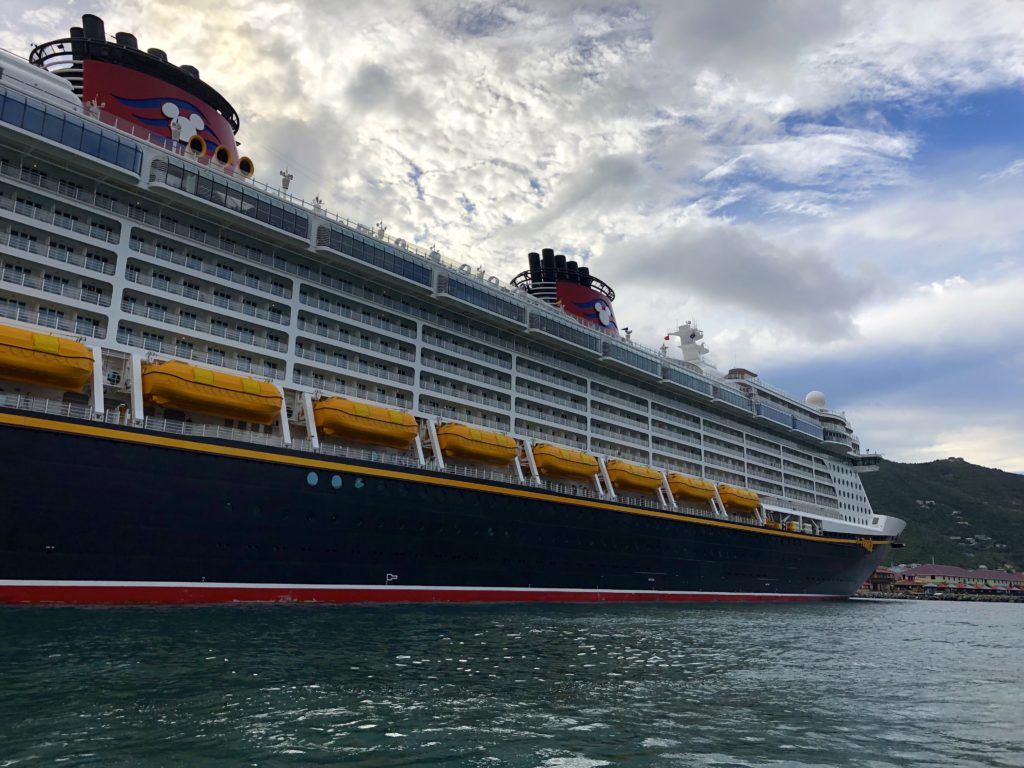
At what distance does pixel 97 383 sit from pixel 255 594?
8.84 metres

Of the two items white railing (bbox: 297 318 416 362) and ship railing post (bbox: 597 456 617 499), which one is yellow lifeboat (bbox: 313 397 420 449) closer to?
white railing (bbox: 297 318 416 362)

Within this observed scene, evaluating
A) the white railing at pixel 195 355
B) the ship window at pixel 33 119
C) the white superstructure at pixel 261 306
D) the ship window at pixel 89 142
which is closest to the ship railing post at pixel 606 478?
the white superstructure at pixel 261 306

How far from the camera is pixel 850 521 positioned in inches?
2574

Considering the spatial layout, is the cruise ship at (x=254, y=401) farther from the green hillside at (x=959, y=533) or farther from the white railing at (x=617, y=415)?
the green hillside at (x=959, y=533)

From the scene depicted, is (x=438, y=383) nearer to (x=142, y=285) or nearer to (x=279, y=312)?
(x=279, y=312)

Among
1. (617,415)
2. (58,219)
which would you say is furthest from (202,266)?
(617,415)

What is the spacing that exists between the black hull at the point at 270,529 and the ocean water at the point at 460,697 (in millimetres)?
1790

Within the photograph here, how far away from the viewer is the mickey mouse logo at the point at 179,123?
2967 cm

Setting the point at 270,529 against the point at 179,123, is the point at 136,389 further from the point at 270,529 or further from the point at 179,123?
the point at 179,123

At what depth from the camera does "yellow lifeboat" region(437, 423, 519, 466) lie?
3134 centimetres

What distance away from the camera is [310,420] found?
27516mm

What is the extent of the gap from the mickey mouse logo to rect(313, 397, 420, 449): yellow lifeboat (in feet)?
43.4

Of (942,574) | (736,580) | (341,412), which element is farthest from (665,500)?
(942,574)

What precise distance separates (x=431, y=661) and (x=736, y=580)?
116ft
